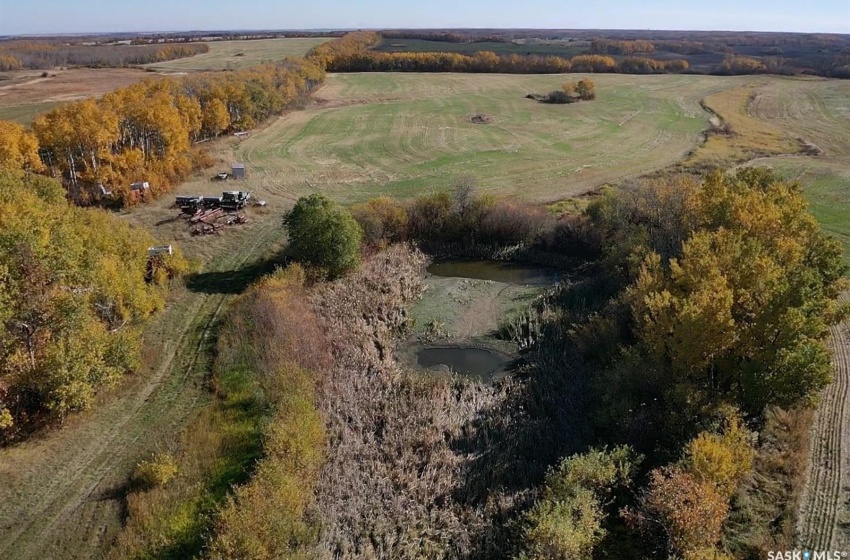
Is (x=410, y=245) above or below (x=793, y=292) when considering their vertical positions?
below

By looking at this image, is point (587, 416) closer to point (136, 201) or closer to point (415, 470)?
point (415, 470)

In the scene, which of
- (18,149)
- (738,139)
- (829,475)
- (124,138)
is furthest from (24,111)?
(738,139)

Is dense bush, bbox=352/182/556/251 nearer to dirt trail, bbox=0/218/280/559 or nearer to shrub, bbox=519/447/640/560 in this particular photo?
dirt trail, bbox=0/218/280/559

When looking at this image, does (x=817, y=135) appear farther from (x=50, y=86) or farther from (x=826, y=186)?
(x=50, y=86)

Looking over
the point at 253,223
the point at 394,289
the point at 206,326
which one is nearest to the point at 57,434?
the point at 206,326

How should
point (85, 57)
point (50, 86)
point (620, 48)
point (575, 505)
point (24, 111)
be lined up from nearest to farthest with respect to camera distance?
point (575, 505) < point (24, 111) < point (50, 86) < point (85, 57) < point (620, 48)

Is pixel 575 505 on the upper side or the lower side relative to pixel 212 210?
lower
